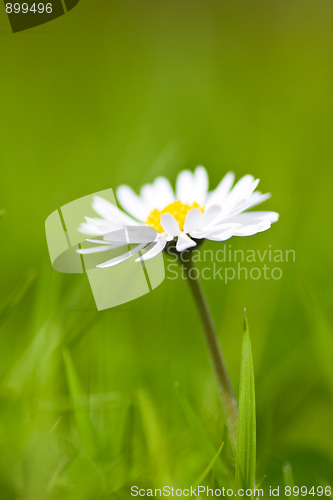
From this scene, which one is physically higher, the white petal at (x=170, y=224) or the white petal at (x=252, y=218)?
the white petal at (x=170, y=224)

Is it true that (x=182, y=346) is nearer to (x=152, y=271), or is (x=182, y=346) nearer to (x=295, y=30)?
(x=152, y=271)

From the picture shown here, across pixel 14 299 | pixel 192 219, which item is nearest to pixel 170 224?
pixel 192 219

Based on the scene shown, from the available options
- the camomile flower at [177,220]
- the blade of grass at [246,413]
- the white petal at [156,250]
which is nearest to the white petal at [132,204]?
the camomile flower at [177,220]

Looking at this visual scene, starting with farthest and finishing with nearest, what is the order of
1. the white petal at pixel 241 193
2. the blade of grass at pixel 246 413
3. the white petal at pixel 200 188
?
the white petal at pixel 200 188 → the white petal at pixel 241 193 → the blade of grass at pixel 246 413

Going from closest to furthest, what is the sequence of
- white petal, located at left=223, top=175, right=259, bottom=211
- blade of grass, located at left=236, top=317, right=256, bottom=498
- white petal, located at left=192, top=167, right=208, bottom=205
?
blade of grass, located at left=236, top=317, right=256, bottom=498 → white petal, located at left=223, top=175, right=259, bottom=211 → white petal, located at left=192, top=167, right=208, bottom=205

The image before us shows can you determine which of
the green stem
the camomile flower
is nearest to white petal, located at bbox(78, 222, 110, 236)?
the camomile flower

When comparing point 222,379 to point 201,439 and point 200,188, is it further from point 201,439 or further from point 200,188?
point 200,188

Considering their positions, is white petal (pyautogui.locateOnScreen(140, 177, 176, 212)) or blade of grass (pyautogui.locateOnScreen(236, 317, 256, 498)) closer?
blade of grass (pyautogui.locateOnScreen(236, 317, 256, 498))

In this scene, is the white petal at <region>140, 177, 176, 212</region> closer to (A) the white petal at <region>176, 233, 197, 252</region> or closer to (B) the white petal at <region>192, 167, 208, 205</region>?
(B) the white petal at <region>192, 167, 208, 205</region>

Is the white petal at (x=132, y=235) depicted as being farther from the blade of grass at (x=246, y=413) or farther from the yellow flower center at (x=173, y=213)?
the blade of grass at (x=246, y=413)
